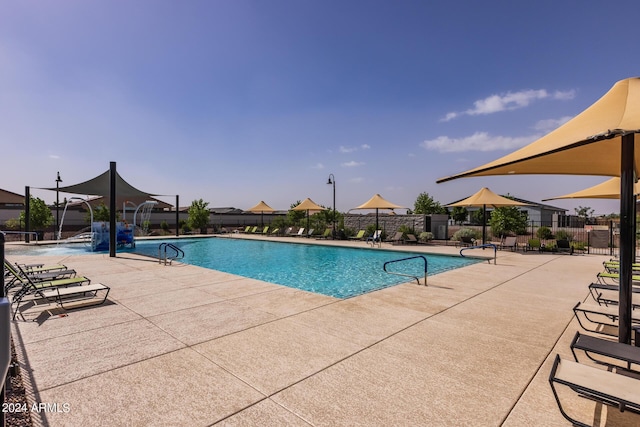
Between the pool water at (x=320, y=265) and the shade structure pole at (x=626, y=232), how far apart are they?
446 centimetres

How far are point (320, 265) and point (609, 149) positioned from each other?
1080cm

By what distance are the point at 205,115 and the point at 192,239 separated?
11.3 meters

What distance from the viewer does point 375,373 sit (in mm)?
3316

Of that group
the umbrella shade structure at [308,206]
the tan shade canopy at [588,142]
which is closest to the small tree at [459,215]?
the umbrella shade structure at [308,206]

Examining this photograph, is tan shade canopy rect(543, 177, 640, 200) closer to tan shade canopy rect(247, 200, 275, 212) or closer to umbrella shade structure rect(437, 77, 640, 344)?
umbrella shade structure rect(437, 77, 640, 344)

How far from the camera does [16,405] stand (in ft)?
9.03

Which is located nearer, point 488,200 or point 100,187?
point 100,187

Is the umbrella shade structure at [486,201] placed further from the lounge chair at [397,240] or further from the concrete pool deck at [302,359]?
the concrete pool deck at [302,359]

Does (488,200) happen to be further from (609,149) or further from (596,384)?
(596,384)

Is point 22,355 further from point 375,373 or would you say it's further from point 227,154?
point 227,154

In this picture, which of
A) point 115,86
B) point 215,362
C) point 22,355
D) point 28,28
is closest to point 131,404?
point 215,362

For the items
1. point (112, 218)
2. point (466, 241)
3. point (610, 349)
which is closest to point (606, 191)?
point (466, 241)

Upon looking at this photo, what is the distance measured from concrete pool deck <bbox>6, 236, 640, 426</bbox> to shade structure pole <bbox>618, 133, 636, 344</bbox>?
0.90m

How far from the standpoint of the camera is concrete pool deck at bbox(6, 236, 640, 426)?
8.73 ft
